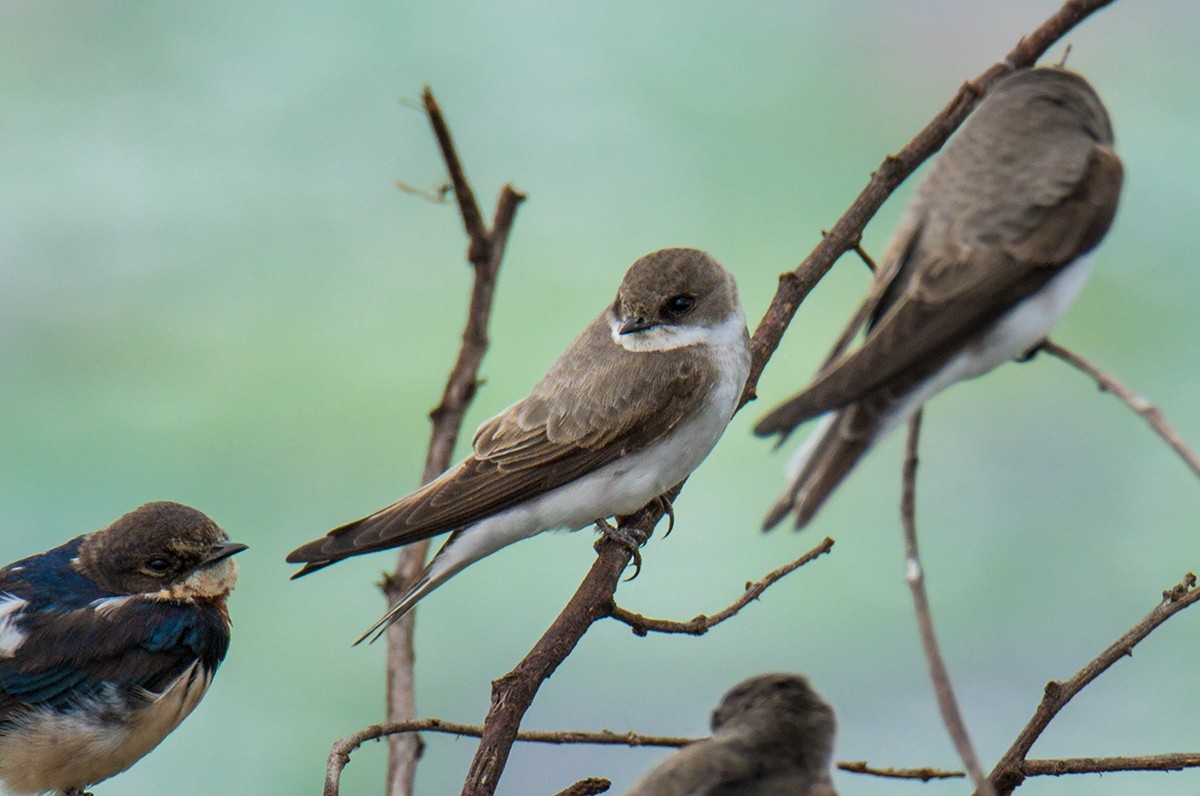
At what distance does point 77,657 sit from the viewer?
6.08 feet

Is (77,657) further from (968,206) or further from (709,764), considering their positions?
(968,206)

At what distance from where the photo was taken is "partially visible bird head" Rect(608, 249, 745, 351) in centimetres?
176

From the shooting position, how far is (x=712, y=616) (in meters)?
1.16

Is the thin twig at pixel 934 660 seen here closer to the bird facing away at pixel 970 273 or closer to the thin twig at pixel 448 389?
the bird facing away at pixel 970 273

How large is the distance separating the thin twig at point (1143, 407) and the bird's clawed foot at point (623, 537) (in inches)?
21.3

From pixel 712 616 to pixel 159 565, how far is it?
109 cm

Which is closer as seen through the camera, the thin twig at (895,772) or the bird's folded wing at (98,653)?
the thin twig at (895,772)

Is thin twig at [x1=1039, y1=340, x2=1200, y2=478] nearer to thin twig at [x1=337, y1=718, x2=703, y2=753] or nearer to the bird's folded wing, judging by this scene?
thin twig at [x1=337, y1=718, x2=703, y2=753]

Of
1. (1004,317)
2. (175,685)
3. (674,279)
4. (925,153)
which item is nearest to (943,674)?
(1004,317)

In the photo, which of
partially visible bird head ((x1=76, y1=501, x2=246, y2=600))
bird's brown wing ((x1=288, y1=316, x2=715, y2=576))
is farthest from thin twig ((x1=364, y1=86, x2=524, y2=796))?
partially visible bird head ((x1=76, y1=501, x2=246, y2=600))

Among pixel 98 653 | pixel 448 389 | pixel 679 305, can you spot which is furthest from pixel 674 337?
pixel 98 653

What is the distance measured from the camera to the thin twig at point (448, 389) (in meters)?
1.63

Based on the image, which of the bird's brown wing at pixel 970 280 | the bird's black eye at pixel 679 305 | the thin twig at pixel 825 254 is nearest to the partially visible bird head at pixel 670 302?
the bird's black eye at pixel 679 305

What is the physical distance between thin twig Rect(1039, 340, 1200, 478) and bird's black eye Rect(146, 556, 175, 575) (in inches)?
51.5
